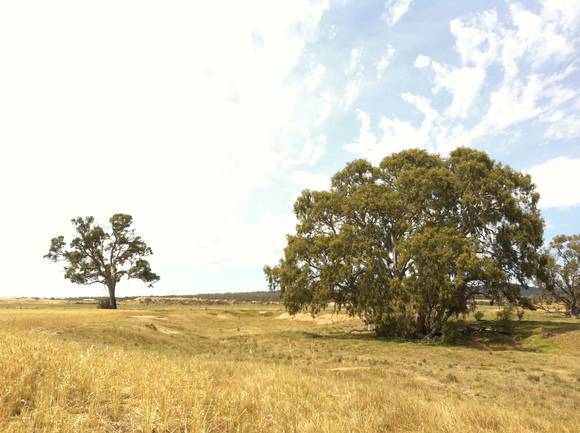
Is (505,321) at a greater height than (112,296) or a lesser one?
lesser

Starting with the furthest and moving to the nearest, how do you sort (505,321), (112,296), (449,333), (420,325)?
1. (112,296)
2. (505,321)
3. (420,325)
4. (449,333)

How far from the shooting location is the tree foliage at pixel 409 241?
115 feet

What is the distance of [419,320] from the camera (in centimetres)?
3769

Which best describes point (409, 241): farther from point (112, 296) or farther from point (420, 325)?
point (112, 296)

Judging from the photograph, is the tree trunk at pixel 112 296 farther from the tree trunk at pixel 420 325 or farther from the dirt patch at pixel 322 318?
the tree trunk at pixel 420 325

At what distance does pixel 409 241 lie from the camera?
34.3 metres

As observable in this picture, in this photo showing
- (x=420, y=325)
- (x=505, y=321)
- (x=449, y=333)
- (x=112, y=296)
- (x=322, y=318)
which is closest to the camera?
(x=449, y=333)

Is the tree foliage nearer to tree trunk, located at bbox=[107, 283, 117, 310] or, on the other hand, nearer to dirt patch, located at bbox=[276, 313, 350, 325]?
dirt patch, located at bbox=[276, 313, 350, 325]

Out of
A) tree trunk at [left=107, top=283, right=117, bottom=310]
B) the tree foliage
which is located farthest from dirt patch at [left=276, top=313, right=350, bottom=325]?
tree trunk at [left=107, top=283, right=117, bottom=310]

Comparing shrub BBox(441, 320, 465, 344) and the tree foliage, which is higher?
the tree foliage

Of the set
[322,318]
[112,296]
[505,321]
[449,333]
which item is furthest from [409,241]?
[112,296]

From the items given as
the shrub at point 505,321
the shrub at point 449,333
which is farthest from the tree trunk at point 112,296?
the shrub at point 505,321

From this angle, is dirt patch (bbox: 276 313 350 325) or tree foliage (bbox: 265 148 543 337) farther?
dirt patch (bbox: 276 313 350 325)

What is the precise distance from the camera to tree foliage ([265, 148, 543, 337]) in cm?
3497
